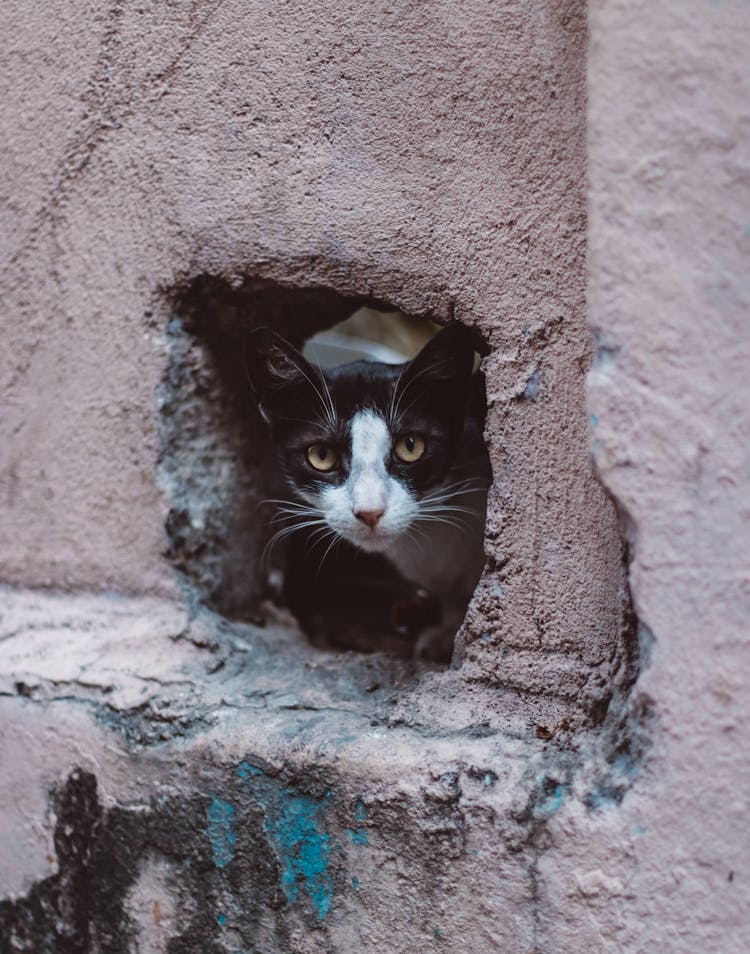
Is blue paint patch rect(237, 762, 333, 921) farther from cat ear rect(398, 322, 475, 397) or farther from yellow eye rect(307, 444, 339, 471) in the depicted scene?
cat ear rect(398, 322, 475, 397)

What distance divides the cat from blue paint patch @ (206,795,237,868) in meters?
0.59

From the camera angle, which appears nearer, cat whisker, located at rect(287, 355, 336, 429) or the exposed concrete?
the exposed concrete

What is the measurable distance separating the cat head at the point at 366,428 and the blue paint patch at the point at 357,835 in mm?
593

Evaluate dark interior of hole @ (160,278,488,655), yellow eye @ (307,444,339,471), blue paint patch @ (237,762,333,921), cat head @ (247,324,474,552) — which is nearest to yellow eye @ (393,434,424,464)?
cat head @ (247,324,474,552)

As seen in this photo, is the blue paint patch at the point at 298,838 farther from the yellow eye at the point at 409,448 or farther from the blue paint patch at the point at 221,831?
the yellow eye at the point at 409,448

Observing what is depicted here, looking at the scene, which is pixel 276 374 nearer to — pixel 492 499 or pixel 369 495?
pixel 369 495

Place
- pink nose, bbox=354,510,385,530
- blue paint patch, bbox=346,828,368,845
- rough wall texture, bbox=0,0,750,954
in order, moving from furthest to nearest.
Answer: pink nose, bbox=354,510,385,530
blue paint patch, bbox=346,828,368,845
rough wall texture, bbox=0,0,750,954

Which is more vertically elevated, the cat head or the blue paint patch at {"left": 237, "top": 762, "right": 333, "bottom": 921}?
the cat head

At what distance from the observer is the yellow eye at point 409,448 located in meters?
1.85

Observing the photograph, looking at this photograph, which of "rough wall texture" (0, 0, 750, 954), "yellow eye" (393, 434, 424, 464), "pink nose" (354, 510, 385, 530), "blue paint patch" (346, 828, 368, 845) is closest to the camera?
"rough wall texture" (0, 0, 750, 954)

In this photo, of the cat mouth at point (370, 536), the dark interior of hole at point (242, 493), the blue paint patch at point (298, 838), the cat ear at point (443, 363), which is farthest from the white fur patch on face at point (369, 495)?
the blue paint patch at point (298, 838)

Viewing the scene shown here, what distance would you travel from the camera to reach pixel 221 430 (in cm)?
191

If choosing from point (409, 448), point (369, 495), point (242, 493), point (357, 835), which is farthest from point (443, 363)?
point (357, 835)

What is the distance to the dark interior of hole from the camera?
1.72 meters
